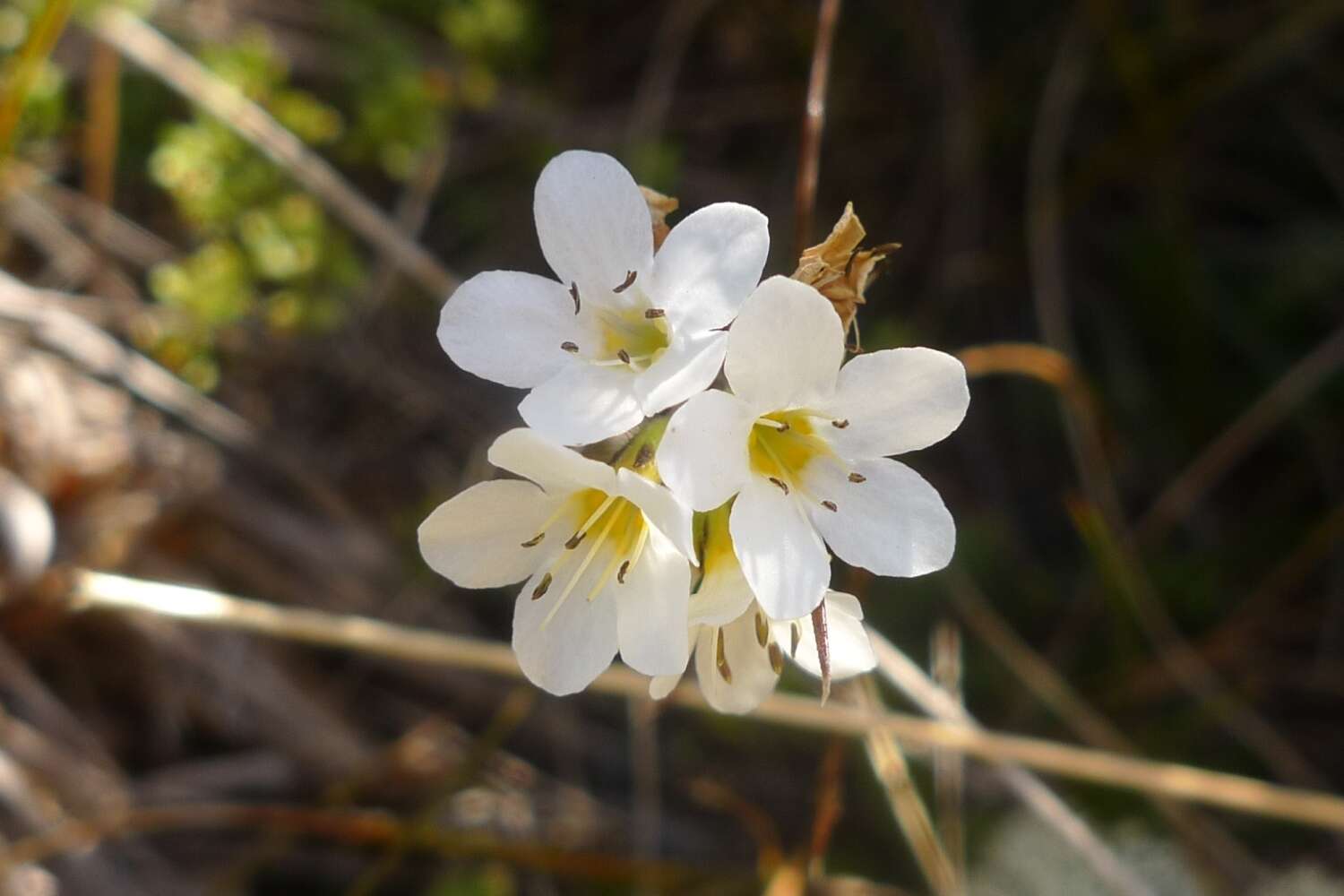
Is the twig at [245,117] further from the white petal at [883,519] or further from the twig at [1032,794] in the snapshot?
the white petal at [883,519]

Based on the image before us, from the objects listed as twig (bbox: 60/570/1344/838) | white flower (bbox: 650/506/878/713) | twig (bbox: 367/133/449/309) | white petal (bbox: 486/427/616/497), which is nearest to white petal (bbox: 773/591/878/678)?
white flower (bbox: 650/506/878/713)

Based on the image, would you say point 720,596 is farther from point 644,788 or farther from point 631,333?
point 644,788

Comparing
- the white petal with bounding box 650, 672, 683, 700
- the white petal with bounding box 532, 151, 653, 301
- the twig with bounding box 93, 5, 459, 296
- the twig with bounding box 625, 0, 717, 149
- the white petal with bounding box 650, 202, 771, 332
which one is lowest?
the white petal with bounding box 650, 672, 683, 700

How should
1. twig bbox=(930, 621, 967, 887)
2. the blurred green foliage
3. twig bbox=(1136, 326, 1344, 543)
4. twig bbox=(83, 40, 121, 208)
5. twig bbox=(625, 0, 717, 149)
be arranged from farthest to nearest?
twig bbox=(625, 0, 717, 149) < twig bbox=(1136, 326, 1344, 543) < twig bbox=(83, 40, 121, 208) < the blurred green foliage < twig bbox=(930, 621, 967, 887)

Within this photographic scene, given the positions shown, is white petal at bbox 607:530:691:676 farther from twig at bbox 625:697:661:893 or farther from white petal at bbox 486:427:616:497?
twig at bbox 625:697:661:893

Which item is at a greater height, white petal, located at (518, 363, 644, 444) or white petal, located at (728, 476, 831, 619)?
white petal, located at (518, 363, 644, 444)

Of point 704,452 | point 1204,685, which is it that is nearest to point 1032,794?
point 1204,685

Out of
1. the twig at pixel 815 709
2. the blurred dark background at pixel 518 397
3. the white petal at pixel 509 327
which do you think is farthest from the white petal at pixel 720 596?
the blurred dark background at pixel 518 397
